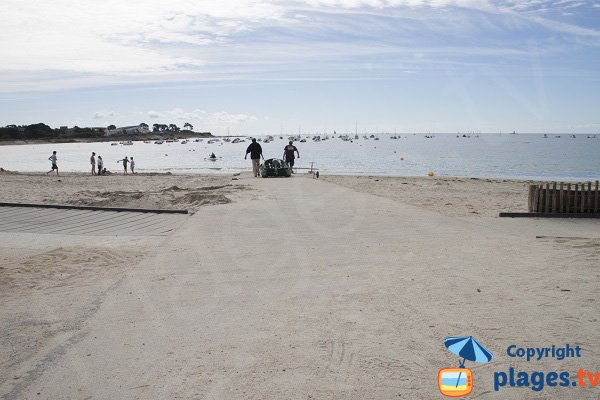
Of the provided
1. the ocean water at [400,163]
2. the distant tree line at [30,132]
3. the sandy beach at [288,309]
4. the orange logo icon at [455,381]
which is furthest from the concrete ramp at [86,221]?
the distant tree line at [30,132]

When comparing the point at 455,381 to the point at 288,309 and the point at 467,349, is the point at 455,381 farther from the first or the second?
the point at 288,309

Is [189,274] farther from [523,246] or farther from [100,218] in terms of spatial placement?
[100,218]

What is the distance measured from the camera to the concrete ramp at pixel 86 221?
11.3 metres

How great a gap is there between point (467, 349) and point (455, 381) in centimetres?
60

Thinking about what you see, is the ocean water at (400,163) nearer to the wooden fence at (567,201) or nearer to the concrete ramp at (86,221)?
the wooden fence at (567,201)

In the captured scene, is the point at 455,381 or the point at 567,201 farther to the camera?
the point at 567,201

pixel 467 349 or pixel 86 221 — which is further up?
pixel 467 349

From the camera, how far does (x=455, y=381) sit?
3893 millimetres

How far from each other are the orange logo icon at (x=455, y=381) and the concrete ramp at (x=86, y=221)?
26.3 ft

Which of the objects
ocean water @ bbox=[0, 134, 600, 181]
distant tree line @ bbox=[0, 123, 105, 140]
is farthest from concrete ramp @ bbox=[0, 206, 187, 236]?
distant tree line @ bbox=[0, 123, 105, 140]

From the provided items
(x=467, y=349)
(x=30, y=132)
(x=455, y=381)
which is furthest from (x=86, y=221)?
(x=30, y=132)

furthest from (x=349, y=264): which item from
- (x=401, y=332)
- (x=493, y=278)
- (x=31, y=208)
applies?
(x=31, y=208)

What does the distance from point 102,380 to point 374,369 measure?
82.9 inches

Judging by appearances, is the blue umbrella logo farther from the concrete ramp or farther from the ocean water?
the ocean water
